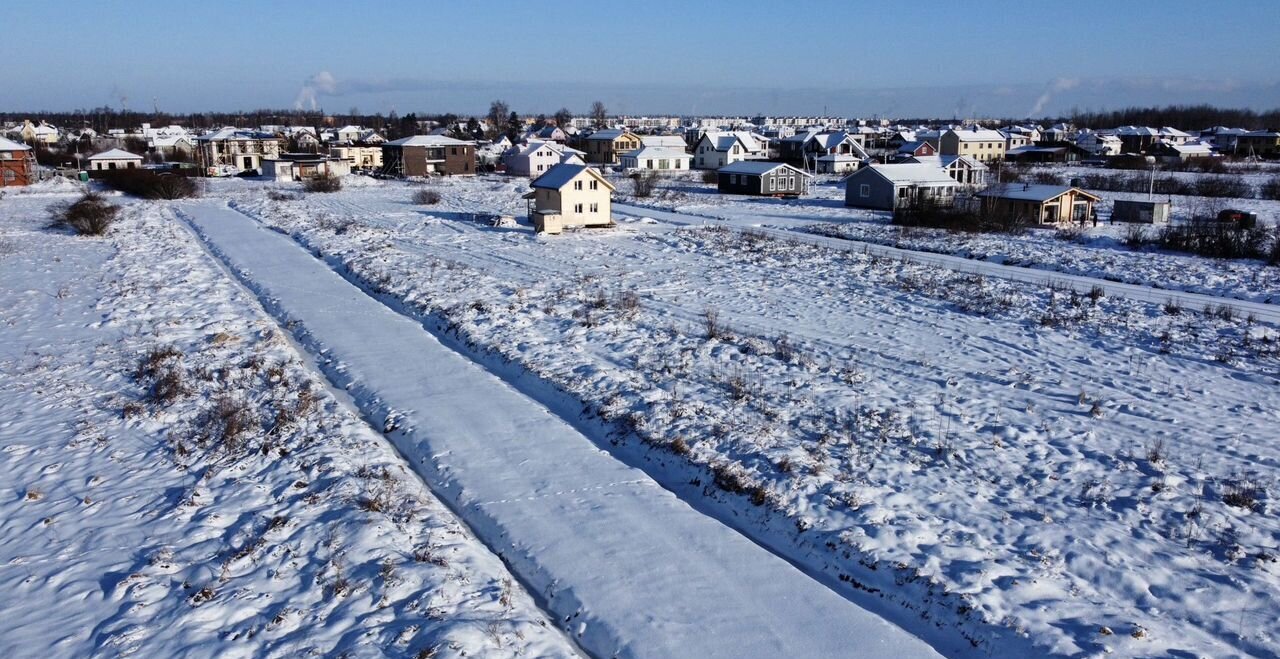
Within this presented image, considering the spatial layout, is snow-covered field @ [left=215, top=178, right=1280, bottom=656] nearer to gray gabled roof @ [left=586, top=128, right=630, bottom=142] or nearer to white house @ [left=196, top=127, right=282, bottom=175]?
white house @ [left=196, top=127, right=282, bottom=175]

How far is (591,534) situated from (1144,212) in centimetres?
3620

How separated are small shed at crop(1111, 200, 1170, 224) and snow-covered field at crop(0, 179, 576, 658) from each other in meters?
35.7

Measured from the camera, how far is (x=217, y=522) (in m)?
9.85

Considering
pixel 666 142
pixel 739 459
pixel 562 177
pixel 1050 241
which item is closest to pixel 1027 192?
pixel 1050 241

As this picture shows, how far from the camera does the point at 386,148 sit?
69.7 meters

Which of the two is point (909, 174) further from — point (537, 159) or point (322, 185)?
point (322, 185)

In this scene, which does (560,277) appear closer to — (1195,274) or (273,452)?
(273,452)

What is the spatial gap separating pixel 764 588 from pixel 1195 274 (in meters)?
22.0

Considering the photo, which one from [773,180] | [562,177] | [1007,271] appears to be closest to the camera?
[1007,271]

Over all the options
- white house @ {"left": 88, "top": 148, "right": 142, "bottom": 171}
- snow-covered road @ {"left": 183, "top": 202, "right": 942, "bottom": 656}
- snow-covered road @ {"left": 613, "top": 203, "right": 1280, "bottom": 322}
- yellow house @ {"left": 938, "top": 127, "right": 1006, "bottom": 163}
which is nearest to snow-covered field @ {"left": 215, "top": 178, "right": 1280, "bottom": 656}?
snow-covered road @ {"left": 183, "top": 202, "right": 942, "bottom": 656}

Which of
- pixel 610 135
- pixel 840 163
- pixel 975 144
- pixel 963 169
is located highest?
pixel 610 135

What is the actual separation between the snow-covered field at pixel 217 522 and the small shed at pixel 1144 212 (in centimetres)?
3566

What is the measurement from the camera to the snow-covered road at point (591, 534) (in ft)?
25.8

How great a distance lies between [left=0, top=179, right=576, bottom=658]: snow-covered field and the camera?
777 cm
